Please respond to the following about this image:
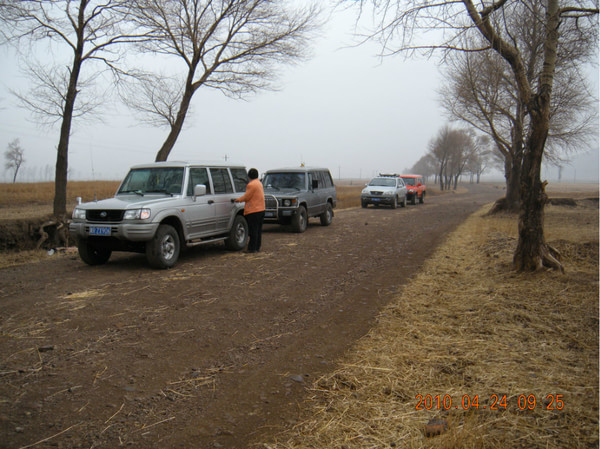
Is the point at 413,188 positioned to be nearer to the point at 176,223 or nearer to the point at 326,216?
the point at 326,216

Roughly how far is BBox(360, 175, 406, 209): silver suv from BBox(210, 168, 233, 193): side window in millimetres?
15989

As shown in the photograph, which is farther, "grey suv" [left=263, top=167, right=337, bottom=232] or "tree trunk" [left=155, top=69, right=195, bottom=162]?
"tree trunk" [left=155, top=69, right=195, bottom=162]

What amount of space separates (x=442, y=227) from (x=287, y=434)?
46.6 ft

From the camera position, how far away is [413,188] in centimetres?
3045

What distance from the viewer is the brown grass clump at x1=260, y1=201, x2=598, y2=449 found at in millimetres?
2873

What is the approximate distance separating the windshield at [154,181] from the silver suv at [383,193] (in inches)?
691

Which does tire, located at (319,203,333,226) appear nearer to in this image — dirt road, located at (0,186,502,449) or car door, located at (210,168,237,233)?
car door, located at (210,168,237,233)

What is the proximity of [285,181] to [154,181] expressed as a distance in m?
6.02

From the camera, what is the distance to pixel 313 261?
8945mm

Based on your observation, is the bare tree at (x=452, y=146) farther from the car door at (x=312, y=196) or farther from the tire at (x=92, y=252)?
the tire at (x=92, y=252)

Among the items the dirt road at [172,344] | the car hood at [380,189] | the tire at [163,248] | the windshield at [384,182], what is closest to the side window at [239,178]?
the dirt road at [172,344]
